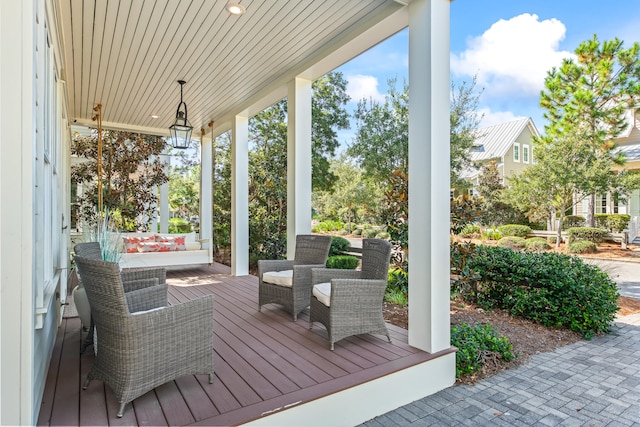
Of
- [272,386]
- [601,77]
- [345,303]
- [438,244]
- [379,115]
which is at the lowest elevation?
[272,386]

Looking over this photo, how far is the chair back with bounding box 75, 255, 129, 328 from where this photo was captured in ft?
6.43

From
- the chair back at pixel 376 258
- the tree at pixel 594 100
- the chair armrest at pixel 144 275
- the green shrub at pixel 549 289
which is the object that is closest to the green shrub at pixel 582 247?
the tree at pixel 594 100

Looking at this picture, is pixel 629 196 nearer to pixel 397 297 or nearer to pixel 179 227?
pixel 397 297

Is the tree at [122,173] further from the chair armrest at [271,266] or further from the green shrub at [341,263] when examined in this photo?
the chair armrest at [271,266]

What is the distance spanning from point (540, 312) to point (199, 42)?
5.17m

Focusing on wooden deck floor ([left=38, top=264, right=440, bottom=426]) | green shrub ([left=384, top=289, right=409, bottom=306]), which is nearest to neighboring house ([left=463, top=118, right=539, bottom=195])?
green shrub ([left=384, top=289, right=409, bottom=306])

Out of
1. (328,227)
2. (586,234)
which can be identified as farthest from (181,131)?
(328,227)

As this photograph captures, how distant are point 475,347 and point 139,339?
277 cm

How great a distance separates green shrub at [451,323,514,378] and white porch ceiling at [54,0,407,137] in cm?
301

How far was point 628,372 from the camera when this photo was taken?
318 cm

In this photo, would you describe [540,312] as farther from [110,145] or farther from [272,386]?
[110,145]

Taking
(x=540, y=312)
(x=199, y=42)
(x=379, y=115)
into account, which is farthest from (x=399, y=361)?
(x=379, y=115)

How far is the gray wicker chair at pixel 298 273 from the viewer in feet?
12.4

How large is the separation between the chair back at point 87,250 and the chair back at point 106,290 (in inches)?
26.0
